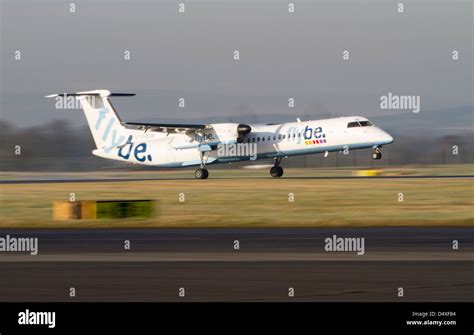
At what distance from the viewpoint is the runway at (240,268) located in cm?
1605

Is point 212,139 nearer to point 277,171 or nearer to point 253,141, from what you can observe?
point 253,141

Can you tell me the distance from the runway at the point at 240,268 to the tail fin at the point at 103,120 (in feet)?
130

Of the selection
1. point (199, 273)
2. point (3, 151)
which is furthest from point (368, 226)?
point (3, 151)

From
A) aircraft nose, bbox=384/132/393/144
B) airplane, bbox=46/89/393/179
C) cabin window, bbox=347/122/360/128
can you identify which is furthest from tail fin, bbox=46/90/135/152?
aircraft nose, bbox=384/132/393/144

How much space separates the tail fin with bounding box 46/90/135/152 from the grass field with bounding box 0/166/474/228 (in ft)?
32.7

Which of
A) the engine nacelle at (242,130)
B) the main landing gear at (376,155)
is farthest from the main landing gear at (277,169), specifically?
the main landing gear at (376,155)

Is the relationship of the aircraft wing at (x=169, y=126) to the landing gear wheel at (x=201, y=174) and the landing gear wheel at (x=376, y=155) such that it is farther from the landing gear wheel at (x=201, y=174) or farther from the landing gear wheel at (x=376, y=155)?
the landing gear wheel at (x=376, y=155)

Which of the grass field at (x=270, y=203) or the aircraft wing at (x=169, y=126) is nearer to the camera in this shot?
the grass field at (x=270, y=203)

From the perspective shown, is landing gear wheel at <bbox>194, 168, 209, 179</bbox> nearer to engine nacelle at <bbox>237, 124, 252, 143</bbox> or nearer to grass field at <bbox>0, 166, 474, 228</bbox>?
engine nacelle at <bbox>237, 124, 252, 143</bbox>

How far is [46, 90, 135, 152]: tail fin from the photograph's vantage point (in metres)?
67.4

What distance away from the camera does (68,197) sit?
157 feet

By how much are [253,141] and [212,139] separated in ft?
10.4
